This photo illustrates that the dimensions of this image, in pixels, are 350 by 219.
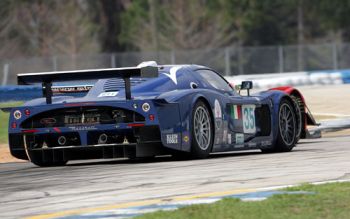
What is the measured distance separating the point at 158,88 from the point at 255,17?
54.9 m

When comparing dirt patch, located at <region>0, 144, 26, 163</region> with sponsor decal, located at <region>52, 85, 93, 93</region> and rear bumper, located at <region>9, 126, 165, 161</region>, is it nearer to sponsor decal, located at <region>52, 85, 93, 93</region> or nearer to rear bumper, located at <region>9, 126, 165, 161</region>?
sponsor decal, located at <region>52, 85, 93, 93</region>

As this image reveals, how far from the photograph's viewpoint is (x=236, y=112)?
43.7ft

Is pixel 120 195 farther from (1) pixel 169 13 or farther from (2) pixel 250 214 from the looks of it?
(1) pixel 169 13

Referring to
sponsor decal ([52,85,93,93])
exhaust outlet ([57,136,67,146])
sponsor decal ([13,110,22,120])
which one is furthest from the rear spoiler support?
sponsor decal ([52,85,93,93])

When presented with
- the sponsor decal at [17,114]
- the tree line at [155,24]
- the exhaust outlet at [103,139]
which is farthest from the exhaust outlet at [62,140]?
the tree line at [155,24]

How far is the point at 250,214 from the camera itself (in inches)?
281

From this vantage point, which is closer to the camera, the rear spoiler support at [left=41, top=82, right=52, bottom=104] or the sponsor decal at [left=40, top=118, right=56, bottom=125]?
the sponsor decal at [left=40, top=118, right=56, bottom=125]

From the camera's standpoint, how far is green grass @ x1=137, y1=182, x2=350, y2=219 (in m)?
7.10

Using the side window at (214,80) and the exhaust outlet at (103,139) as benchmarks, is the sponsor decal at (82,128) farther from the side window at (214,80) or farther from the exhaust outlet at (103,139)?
the side window at (214,80)

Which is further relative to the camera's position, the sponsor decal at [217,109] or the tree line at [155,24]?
the tree line at [155,24]

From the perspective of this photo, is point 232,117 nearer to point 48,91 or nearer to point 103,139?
point 103,139

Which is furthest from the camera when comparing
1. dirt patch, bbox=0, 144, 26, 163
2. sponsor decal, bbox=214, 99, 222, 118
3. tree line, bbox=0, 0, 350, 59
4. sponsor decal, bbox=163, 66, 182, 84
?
tree line, bbox=0, 0, 350, 59

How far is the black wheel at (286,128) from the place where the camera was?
13875 millimetres

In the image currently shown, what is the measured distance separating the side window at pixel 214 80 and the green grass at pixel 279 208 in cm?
549
